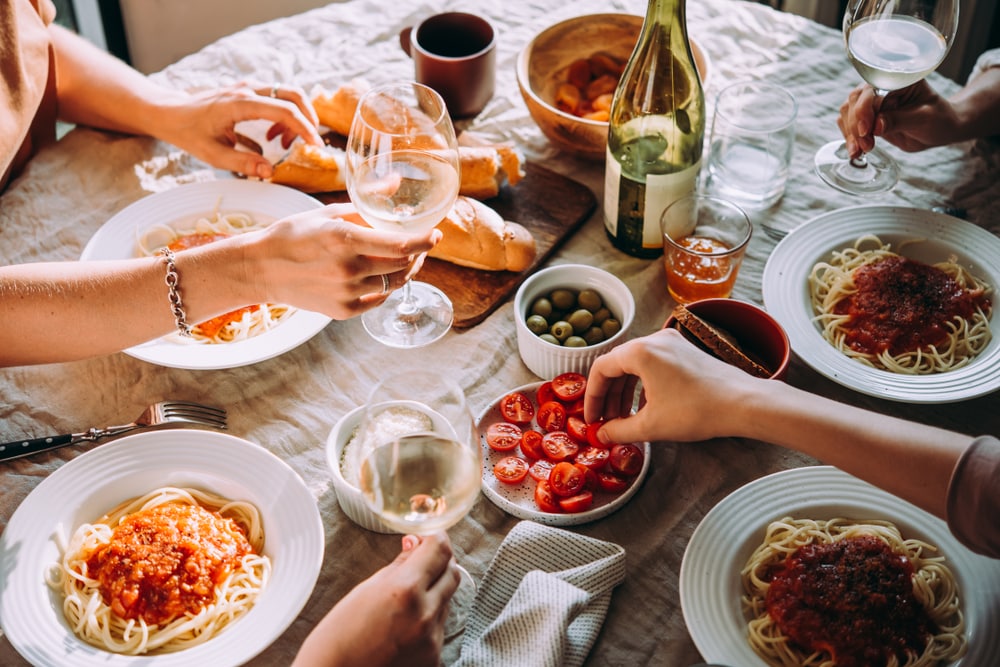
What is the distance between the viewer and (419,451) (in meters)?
1.22

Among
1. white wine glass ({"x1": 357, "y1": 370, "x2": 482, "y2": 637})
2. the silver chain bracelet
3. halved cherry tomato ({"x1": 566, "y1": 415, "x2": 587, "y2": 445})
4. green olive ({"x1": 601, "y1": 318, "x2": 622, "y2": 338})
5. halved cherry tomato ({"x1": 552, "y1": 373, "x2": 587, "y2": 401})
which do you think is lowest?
halved cherry tomato ({"x1": 566, "y1": 415, "x2": 587, "y2": 445})

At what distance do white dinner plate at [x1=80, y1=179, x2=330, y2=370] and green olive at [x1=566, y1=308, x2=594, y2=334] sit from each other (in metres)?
0.50

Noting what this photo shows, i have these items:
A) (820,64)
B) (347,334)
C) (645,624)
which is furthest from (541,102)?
(645,624)

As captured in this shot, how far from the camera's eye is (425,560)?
122 cm

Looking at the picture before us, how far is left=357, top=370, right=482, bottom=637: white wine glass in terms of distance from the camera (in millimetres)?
1210

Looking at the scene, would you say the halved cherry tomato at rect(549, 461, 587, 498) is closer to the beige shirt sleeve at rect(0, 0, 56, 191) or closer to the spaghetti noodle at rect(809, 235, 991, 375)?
the spaghetti noodle at rect(809, 235, 991, 375)

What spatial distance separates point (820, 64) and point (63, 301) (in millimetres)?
2025

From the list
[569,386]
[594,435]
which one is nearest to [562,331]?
[569,386]

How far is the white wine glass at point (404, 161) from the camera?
1.56 m

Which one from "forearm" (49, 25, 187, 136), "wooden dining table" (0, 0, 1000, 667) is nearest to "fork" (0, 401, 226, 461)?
"wooden dining table" (0, 0, 1000, 667)

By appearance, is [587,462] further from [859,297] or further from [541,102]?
[541,102]

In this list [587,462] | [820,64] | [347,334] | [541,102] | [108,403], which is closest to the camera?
[587,462]

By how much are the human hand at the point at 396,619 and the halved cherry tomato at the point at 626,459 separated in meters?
0.45

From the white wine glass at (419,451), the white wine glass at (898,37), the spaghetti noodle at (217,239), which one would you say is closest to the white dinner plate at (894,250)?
the white wine glass at (898,37)
